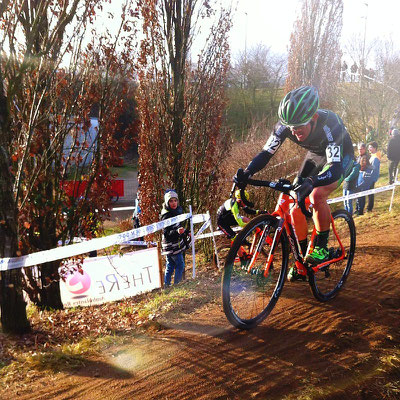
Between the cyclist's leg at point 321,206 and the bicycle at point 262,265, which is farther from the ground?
the cyclist's leg at point 321,206

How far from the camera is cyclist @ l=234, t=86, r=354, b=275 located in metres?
3.71

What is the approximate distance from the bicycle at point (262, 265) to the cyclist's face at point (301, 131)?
0.53m

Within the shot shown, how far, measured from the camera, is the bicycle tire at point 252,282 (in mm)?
3488

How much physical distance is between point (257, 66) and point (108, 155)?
44.9 m

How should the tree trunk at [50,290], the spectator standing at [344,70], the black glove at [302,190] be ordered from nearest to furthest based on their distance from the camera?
the black glove at [302,190]
the tree trunk at [50,290]
the spectator standing at [344,70]

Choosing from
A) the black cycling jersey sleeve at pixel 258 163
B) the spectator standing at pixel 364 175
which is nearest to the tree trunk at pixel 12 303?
the black cycling jersey sleeve at pixel 258 163

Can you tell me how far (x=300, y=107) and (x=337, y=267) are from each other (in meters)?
2.24

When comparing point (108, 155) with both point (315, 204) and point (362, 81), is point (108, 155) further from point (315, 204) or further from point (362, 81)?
point (362, 81)

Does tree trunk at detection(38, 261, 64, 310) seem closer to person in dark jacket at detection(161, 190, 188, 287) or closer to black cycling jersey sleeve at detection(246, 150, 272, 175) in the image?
person in dark jacket at detection(161, 190, 188, 287)

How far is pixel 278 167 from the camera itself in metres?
13.2

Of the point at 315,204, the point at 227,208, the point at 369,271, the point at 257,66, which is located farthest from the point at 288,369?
the point at 257,66

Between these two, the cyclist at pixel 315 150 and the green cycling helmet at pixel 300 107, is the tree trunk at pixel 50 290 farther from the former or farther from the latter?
the green cycling helmet at pixel 300 107

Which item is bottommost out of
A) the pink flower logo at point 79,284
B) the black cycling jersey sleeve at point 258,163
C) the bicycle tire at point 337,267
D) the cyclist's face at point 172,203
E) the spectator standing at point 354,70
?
the pink flower logo at point 79,284

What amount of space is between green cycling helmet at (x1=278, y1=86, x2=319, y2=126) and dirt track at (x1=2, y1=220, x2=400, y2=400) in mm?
2060
